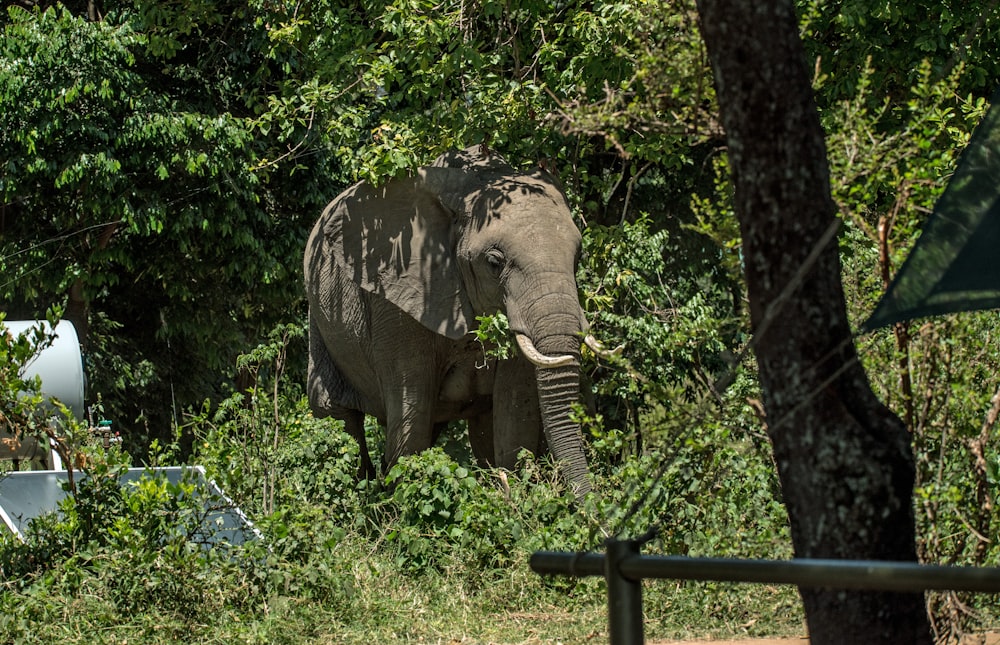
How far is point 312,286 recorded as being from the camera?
10.3 m

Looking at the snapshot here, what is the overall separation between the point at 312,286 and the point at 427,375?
5.07 feet

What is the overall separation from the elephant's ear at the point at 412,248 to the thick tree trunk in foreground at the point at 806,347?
19.1 feet

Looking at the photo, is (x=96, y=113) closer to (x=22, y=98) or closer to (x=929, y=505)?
(x=22, y=98)

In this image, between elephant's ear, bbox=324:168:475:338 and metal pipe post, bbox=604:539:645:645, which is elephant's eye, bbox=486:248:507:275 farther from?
metal pipe post, bbox=604:539:645:645

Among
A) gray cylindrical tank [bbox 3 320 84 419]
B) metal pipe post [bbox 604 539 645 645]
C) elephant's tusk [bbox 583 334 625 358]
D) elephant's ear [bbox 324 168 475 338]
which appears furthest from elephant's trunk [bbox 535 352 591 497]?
Answer: gray cylindrical tank [bbox 3 320 84 419]

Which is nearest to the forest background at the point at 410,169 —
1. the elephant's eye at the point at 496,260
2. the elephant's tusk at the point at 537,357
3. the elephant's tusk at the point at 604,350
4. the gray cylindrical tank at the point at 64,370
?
Answer: the elephant's tusk at the point at 604,350

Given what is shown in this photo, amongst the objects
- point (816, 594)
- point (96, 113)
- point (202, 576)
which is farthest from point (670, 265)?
point (816, 594)

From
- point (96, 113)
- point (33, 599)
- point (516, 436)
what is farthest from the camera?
point (96, 113)

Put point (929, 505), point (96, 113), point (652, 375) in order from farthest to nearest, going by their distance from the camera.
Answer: point (96, 113) < point (652, 375) < point (929, 505)

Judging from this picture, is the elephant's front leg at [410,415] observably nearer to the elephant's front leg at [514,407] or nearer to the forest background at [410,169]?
the forest background at [410,169]

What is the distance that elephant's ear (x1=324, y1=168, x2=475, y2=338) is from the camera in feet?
29.4

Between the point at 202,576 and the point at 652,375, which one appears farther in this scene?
the point at 652,375

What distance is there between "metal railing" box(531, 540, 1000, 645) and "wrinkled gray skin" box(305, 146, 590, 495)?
5.16 m

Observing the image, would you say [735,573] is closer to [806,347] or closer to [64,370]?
[806,347]
